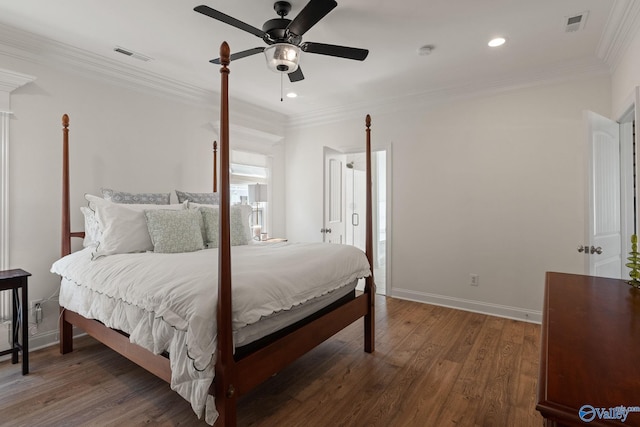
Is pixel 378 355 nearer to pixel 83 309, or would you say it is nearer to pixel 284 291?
pixel 284 291

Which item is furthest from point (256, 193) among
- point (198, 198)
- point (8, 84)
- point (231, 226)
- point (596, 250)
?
point (596, 250)

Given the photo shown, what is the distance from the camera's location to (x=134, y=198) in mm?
3037

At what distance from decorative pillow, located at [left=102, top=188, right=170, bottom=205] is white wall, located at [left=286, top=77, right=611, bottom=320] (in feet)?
8.82

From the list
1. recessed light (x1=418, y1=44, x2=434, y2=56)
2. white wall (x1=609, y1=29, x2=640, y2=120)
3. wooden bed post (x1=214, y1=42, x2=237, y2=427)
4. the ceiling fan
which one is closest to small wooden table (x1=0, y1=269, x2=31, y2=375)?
wooden bed post (x1=214, y1=42, x2=237, y2=427)

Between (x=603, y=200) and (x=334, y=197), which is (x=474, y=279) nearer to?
(x=603, y=200)

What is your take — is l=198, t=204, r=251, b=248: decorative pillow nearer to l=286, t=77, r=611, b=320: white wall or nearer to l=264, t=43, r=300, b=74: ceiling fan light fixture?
l=264, t=43, r=300, b=74: ceiling fan light fixture

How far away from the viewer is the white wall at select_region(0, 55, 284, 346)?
2.69 meters

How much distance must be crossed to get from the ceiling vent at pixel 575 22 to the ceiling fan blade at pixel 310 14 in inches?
76.2

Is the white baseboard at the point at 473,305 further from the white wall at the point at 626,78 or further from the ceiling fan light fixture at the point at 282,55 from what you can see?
the ceiling fan light fixture at the point at 282,55

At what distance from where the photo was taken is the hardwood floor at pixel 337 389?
189 cm

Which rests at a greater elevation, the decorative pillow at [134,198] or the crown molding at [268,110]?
the crown molding at [268,110]

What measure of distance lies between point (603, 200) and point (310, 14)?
2669 mm

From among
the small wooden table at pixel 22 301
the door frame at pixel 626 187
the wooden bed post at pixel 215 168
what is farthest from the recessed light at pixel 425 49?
the small wooden table at pixel 22 301

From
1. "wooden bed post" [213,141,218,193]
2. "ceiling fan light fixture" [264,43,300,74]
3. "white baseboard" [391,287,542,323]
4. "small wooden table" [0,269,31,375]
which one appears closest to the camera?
"ceiling fan light fixture" [264,43,300,74]
